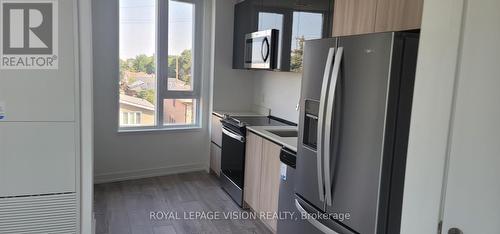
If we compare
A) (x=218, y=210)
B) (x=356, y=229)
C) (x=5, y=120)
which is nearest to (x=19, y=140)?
(x=5, y=120)

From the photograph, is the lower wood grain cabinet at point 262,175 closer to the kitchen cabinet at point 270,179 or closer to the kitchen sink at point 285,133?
the kitchen cabinet at point 270,179

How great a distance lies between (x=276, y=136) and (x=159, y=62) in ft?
6.89

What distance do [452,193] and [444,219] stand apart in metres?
0.10

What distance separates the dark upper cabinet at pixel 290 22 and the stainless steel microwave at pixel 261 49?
58mm

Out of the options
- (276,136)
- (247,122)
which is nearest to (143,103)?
(247,122)

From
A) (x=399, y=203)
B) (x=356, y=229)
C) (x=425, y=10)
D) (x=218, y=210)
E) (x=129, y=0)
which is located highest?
(x=129, y=0)

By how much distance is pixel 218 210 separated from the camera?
11.5 ft

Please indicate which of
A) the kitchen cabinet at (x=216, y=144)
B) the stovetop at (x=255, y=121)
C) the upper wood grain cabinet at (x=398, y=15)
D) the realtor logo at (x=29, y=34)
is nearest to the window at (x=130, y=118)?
the kitchen cabinet at (x=216, y=144)

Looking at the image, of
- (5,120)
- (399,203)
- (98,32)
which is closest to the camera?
(399,203)

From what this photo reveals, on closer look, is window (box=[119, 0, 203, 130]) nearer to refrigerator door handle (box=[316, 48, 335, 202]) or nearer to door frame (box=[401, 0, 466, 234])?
refrigerator door handle (box=[316, 48, 335, 202])

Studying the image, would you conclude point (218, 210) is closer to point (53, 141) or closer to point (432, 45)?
point (53, 141)

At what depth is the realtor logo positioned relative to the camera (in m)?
2.13

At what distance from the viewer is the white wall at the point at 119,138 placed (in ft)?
13.0

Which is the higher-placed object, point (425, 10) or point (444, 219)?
point (425, 10)
